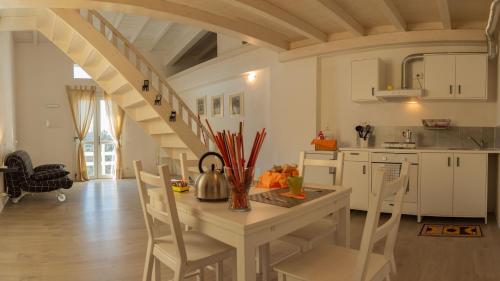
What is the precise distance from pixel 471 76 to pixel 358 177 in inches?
76.0

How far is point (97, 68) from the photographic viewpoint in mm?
5309

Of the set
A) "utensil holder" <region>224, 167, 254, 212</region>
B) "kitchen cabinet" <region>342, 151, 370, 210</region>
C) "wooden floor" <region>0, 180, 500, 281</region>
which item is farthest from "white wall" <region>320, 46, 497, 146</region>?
"utensil holder" <region>224, 167, 254, 212</region>

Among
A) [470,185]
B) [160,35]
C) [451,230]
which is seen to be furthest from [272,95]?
[160,35]

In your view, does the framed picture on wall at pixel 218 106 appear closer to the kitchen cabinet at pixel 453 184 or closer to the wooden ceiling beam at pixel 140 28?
the wooden ceiling beam at pixel 140 28

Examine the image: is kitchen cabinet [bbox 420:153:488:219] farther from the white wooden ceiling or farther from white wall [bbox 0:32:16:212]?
white wall [bbox 0:32:16:212]

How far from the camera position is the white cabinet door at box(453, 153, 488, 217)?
13.8ft

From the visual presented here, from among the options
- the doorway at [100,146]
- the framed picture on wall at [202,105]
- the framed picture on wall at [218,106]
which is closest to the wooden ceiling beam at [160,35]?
the framed picture on wall at [202,105]

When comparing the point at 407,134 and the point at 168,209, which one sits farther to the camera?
the point at 407,134

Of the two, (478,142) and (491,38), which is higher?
(491,38)

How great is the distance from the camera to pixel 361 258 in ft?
5.16

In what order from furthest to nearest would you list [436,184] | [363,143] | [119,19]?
[119,19], [363,143], [436,184]

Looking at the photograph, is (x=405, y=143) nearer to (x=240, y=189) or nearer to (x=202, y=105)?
(x=240, y=189)

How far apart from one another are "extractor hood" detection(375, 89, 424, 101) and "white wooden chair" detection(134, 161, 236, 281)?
3511 mm

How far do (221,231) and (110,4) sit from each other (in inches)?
120
